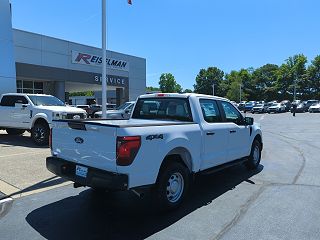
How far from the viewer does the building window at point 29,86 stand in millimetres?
28266

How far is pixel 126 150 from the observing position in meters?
4.50

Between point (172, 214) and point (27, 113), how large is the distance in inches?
383

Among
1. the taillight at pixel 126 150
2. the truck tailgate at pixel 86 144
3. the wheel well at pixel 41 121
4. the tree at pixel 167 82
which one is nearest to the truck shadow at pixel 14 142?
the wheel well at pixel 41 121

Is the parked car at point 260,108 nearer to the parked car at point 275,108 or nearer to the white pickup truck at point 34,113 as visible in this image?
the parked car at point 275,108

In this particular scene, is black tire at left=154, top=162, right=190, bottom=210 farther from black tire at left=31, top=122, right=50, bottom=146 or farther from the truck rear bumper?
black tire at left=31, top=122, right=50, bottom=146

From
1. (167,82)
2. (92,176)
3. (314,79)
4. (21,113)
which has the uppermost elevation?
(167,82)

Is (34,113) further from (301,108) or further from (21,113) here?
(301,108)

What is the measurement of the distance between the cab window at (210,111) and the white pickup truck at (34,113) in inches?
285

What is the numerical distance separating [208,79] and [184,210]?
113m

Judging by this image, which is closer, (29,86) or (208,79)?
(29,86)

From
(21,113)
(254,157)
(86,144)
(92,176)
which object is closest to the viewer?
(92,176)

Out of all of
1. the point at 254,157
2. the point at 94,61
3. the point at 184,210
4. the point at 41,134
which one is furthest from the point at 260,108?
the point at 184,210

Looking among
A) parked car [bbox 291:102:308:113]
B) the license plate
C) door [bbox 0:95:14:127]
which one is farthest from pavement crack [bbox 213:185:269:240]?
parked car [bbox 291:102:308:113]

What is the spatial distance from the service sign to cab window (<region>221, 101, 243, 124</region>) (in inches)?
934
